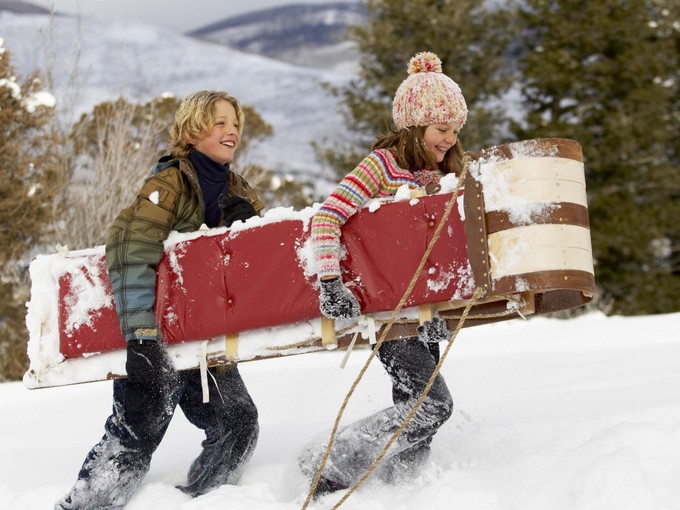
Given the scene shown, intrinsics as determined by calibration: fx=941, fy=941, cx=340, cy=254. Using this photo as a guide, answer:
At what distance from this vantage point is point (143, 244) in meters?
3.51

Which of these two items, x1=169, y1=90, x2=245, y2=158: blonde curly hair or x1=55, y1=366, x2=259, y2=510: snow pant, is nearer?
x1=55, y1=366, x2=259, y2=510: snow pant

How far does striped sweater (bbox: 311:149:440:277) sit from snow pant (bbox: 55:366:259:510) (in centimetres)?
79

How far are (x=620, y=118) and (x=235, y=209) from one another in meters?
15.1

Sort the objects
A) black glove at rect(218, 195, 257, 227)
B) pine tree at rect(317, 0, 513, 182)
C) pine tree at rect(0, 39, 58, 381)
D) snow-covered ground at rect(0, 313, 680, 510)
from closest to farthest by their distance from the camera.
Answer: snow-covered ground at rect(0, 313, 680, 510) → black glove at rect(218, 195, 257, 227) → pine tree at rect(0, 39, 58, 381) → pine tree at rect(317, 0, 513, 182)

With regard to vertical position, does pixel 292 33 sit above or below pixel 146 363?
above

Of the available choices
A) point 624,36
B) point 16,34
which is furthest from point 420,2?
point 16,34

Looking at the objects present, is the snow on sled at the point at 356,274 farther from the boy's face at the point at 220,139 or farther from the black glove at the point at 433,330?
the boy's face at the point at 220,139

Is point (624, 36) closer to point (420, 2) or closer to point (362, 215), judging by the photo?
point (420, 2)

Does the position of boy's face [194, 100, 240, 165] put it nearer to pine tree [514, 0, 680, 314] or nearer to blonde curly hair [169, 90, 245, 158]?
blonde curly hair [169, 90, 245, 158]

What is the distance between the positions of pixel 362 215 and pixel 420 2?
15.1 meters

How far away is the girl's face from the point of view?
3.55 meters

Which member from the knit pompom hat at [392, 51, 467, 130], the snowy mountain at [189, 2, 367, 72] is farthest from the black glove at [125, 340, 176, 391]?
the snowy mountain at [189, 2, 367, 72]

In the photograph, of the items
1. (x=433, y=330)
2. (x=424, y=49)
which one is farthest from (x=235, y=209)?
(x=424, y=49)

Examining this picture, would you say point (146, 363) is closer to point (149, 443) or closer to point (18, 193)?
point (149, 443)
